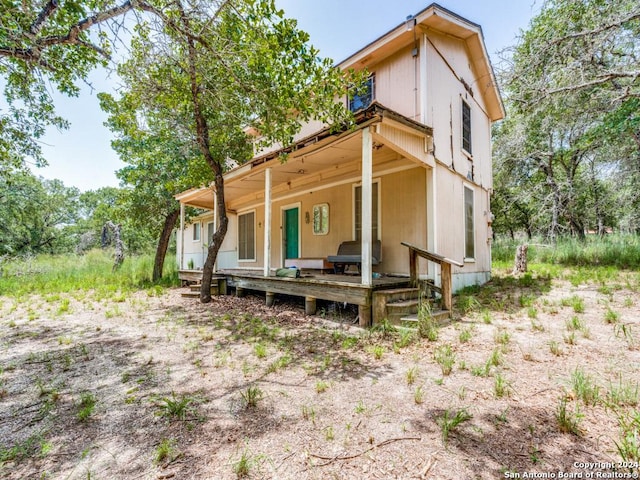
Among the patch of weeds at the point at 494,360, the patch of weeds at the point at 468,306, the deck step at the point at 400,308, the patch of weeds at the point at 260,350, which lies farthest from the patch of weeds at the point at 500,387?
the patch of weeds at the point at 468,306

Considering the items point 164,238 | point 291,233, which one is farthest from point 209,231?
point 291,233

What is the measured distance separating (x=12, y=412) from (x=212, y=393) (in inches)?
61.1

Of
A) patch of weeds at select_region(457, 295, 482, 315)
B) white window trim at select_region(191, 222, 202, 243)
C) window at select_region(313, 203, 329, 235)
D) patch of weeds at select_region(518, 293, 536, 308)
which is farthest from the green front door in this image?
white window trim at select_region(191, 222, 202, 243)

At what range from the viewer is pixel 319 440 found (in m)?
2.05

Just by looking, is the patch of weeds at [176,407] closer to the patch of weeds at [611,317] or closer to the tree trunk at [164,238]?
the patch of weeds at [611,317]

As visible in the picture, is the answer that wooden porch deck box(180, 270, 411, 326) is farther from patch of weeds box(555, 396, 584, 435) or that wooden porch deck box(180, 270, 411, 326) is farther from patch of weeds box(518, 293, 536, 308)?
patch of weeds box(555, 396, 584, 435)

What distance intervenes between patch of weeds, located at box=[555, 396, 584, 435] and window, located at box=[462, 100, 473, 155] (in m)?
6.54

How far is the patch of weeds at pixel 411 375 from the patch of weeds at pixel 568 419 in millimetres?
1059

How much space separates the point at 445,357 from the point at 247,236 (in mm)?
9192

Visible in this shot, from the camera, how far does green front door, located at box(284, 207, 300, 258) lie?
359 inches

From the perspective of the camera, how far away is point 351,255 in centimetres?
685

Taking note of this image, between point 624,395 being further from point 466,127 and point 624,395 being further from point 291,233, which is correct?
point 291,233

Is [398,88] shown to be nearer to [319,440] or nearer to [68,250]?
[319,440]

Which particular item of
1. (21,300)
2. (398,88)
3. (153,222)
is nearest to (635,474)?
(398,88)
